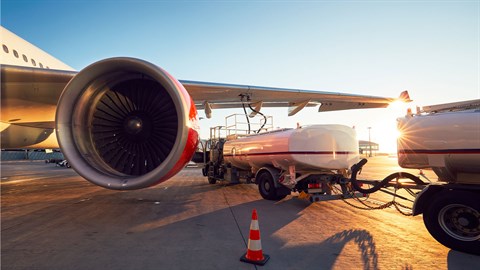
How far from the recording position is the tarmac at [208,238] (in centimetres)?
352

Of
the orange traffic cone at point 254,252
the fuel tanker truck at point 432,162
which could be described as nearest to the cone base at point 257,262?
the orange traffic cone at point 254,252

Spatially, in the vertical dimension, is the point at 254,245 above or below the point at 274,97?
below

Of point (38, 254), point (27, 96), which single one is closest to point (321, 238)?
point (38, 254)

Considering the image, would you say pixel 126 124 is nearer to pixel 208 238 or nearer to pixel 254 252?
pixel 208 238

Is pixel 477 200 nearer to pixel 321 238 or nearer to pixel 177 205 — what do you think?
pixel 321 238

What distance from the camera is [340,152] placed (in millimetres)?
7363

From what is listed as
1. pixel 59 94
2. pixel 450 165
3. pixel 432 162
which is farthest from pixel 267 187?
pixel 59 94

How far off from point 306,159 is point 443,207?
3.24m

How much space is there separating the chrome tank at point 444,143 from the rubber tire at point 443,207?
1.40 ft

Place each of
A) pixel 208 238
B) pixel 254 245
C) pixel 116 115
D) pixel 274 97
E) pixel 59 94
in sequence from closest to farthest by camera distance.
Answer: pixel 254 245 < pixel 208 238 < pixel 116 115 < pixel 59 94 < pixel 274 97

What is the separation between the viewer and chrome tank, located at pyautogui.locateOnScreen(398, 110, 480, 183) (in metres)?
3.98

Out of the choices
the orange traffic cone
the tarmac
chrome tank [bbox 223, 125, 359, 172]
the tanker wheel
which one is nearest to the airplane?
the tarmac

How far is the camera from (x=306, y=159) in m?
7.09

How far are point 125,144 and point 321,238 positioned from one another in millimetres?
3403
